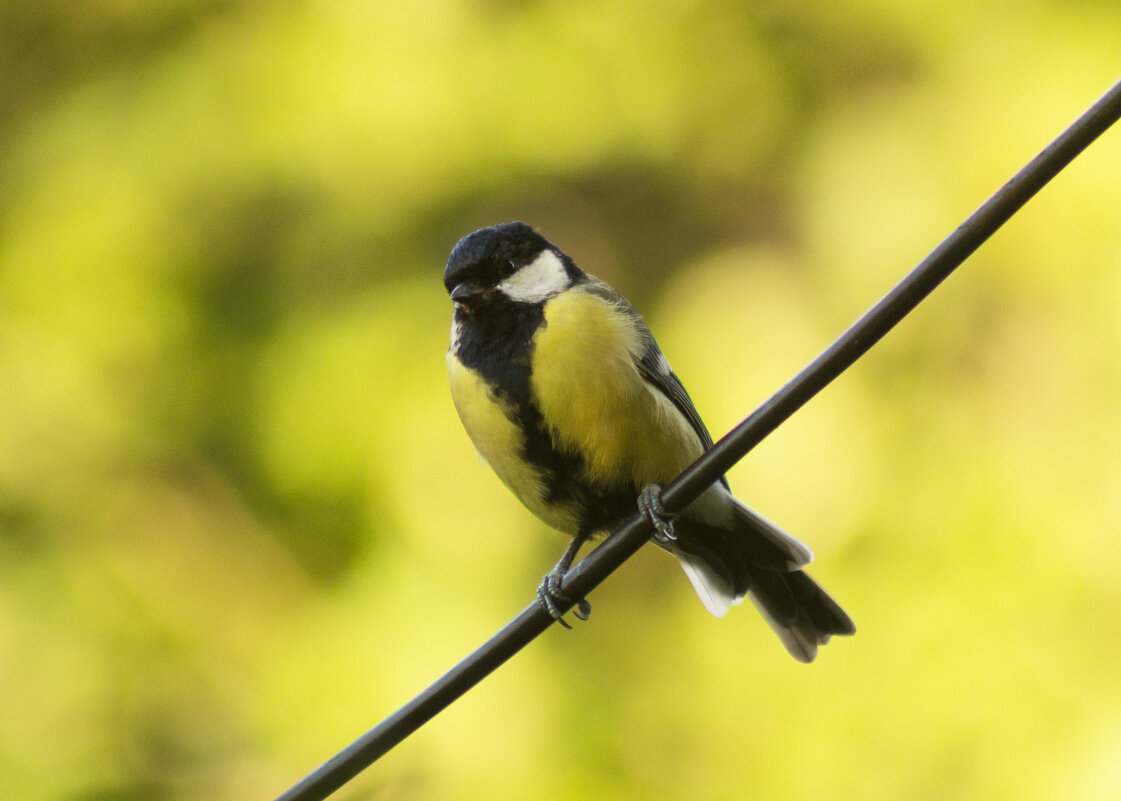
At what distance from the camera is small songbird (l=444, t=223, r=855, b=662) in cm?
199

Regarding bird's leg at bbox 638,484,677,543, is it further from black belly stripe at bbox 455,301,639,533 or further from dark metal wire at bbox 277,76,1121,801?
dark metal wire at bbox 277,76,1121,801

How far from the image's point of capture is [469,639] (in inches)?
132

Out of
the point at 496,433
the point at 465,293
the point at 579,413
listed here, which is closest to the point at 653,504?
the point at 579,413

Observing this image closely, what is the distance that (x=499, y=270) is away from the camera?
2152mm

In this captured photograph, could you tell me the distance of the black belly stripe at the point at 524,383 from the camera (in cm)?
199

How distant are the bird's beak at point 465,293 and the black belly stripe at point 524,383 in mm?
29

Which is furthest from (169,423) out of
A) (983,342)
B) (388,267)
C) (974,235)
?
(974,235)

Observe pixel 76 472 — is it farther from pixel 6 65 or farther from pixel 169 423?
pixel 6 65

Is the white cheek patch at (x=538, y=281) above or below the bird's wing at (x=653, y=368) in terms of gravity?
above

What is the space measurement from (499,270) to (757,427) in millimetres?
1017

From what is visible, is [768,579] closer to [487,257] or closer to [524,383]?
[524,383]

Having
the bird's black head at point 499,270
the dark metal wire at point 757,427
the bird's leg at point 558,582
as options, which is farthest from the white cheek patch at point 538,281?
the dark metal wire at point 757,427

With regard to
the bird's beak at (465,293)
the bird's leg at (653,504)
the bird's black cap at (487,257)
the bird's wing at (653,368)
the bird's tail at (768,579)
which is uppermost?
the bird's black cap at (487,257)

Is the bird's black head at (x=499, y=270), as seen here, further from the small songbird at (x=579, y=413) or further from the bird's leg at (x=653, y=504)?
the bird's leg at (x=653, y=504)
